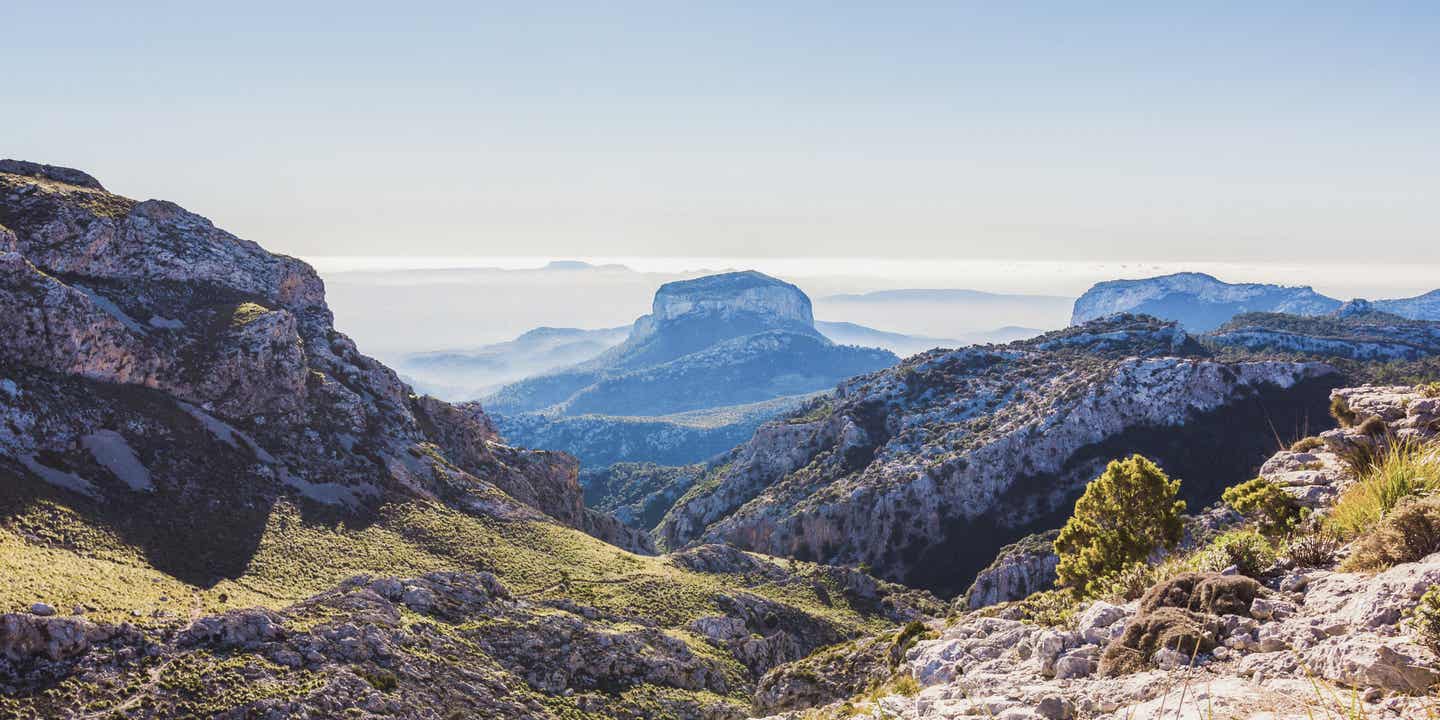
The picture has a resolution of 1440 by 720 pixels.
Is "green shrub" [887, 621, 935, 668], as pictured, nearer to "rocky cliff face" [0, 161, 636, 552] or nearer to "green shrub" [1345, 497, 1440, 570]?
"green shrub" [1345, 497, 1440, 570]

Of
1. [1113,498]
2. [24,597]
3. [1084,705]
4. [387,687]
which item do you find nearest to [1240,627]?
[1084,705]

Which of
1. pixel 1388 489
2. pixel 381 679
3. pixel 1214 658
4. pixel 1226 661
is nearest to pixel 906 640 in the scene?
pixel 1388 489

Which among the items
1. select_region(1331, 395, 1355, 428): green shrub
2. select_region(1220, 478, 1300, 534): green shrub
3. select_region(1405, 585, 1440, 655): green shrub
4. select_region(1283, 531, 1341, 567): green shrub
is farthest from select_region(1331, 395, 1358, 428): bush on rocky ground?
select_region(1405, 585, 1440, 655): green shrub

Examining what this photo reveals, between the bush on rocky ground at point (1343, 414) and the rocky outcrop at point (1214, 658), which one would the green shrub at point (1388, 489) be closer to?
the rocky outcrop at point (1214, 658)

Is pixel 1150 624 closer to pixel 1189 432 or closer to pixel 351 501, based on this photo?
pixel 351 501

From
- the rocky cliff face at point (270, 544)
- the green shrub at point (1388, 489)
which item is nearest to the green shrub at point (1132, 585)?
the green shrub at point (1388, 489)

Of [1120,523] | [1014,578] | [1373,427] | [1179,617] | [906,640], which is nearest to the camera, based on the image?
[1179,617]

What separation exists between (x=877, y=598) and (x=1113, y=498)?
62.9 metres

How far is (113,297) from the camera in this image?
247 feet

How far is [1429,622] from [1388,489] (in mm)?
7843

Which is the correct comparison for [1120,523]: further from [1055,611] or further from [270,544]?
[270,544]

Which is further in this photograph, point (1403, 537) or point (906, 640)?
point (906, 640)

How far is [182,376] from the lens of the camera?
73.0m

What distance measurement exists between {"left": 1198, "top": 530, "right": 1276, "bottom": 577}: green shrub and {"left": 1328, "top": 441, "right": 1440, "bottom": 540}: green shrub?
167cm
